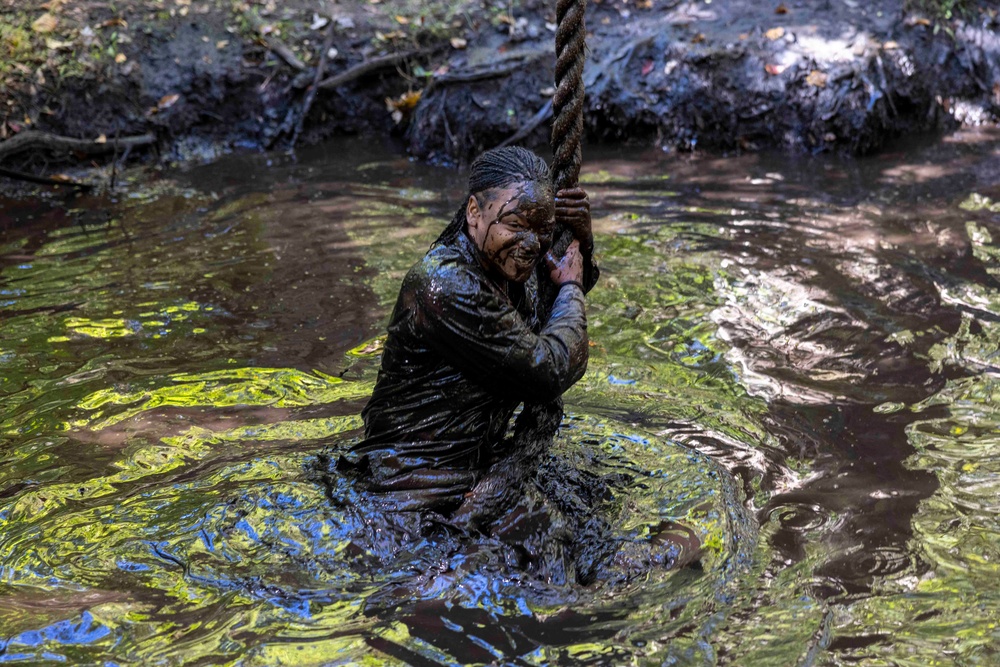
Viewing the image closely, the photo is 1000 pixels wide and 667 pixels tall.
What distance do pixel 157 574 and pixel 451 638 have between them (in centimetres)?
121

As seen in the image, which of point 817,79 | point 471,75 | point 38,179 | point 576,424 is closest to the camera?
point 576,424

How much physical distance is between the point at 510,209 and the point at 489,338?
0.46 m

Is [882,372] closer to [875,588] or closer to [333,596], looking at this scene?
[875,588]

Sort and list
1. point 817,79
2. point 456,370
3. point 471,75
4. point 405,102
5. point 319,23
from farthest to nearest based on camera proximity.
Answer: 1. point 319,23
2. point 405,102
3. point 471,75
4. point 817,79
5. point 456,370

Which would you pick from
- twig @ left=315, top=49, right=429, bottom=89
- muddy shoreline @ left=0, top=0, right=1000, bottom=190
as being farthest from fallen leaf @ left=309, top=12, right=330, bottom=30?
twig @ left=315, top=49, right=429, bottom=89

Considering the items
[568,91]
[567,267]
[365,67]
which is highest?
[365,67]

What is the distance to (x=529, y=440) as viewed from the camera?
407cm

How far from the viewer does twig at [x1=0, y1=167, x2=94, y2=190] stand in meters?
8.98

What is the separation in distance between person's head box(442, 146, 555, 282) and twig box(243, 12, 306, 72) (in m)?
8.10

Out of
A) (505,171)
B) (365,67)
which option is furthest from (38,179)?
(505,171)

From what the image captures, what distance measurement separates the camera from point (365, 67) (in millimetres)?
11039

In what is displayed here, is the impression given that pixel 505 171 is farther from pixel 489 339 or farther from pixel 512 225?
pixel 489 339

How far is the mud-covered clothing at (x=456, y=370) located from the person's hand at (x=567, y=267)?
0.18ft

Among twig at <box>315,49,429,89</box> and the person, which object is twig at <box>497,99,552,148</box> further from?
the person
